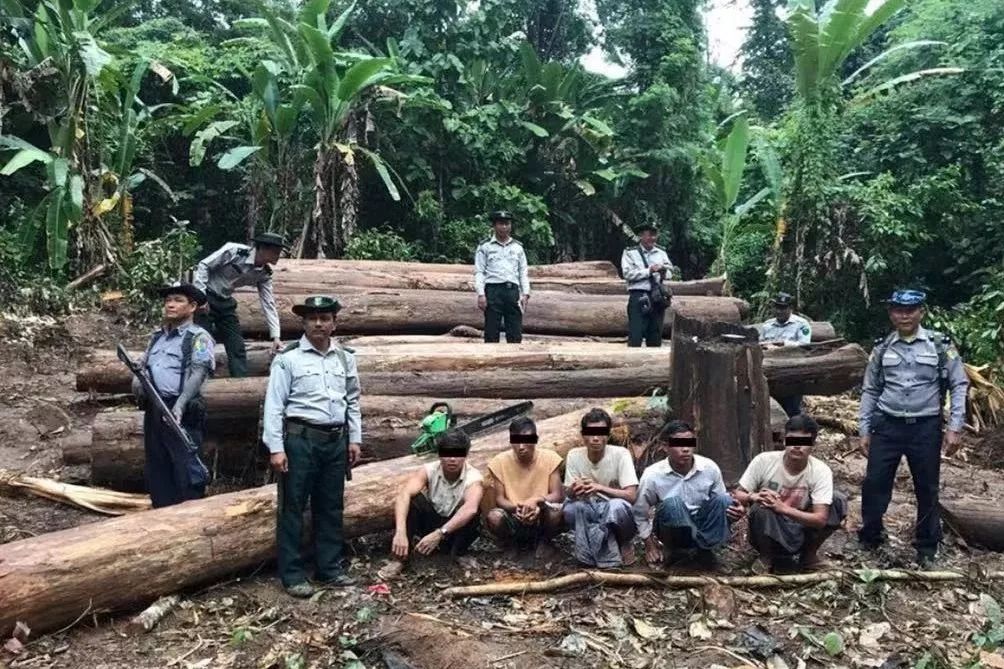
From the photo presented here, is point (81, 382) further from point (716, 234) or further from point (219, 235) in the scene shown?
point (716, 234)

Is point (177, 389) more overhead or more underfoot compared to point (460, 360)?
more overhead

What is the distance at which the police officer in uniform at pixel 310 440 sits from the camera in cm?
461

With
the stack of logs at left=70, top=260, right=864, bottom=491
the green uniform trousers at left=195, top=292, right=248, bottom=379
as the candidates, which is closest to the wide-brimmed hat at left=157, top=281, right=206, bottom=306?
the stack of logs at left=70, top=260, right=864, bottom=491

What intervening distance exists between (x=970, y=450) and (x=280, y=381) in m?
7.55

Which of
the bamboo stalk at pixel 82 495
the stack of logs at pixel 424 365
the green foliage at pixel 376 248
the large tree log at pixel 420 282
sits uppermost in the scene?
the green foliage at pixel 376 248

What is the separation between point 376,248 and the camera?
13.5m

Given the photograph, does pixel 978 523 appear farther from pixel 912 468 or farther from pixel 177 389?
pixel 177 389

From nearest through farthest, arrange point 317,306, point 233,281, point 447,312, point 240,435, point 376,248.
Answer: point 317,306, point 240,435, point 233,281, point 447,312, point 376,248

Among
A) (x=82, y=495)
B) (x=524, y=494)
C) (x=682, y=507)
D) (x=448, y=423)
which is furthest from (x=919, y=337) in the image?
(x=82, y=495)

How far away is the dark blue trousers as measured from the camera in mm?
5344

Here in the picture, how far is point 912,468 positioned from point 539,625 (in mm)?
2854

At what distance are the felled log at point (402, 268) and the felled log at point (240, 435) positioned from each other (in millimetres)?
4233

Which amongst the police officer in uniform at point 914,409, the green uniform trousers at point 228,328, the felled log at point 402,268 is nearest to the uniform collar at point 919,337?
the police officer in uniform at point 914,409

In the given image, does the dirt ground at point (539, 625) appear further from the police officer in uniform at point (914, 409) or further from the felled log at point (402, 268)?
the felled log at point (402, 268)
